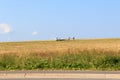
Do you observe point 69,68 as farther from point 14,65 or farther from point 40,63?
point 14,65

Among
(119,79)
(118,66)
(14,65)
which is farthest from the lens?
(14,65)

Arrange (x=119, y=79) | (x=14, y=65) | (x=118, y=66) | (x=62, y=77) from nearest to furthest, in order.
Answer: (x=119, y=79), (x=62, y=77), (x=118, y=66), (x=14, y=65)

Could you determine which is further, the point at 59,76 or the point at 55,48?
the point at 55,48

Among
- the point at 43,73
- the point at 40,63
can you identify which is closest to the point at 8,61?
the point at 40,63

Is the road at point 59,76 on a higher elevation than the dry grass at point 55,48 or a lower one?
lower

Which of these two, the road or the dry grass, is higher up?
the dry grass

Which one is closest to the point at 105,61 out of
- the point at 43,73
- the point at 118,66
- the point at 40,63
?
the point at 118,66

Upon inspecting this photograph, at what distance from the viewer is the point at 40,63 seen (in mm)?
17797

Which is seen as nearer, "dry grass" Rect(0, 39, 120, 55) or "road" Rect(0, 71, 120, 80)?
"road" Rect(0, 71, 120, 80)

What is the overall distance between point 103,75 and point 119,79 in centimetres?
91

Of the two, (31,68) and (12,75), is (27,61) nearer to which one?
(31,68)

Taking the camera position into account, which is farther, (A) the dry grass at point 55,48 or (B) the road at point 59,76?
(A) the dry grass at point 55,48

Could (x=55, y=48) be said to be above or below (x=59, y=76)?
above

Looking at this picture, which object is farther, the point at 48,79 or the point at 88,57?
the point at 88,57
